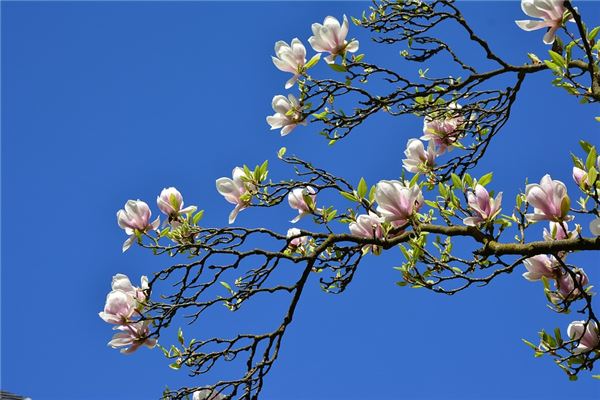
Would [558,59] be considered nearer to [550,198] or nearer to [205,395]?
[550,198]

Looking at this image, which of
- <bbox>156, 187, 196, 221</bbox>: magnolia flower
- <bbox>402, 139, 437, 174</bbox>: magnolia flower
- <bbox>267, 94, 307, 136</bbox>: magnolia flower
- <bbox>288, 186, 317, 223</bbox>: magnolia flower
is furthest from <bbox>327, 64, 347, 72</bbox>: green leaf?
<bbox>156, 187, 196, 221</bbox>: magnolia flower

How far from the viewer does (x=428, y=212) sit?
2418 millimetres

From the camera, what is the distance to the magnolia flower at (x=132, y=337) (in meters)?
2.52

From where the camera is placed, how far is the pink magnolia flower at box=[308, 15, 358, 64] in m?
2.69

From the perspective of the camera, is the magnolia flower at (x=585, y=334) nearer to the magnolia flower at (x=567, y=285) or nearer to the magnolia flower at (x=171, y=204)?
the magnolia flower at (x=567, y=285)

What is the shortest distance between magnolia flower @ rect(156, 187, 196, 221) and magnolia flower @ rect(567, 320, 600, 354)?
1.51 meters

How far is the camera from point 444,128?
300cm

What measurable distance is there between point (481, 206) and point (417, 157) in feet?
2.19

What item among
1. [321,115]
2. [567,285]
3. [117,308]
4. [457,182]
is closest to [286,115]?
[321,115]

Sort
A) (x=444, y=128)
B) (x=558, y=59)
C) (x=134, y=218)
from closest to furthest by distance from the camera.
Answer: (x=558, y=59) → (x=134, y=218) → (x=444, y=128)

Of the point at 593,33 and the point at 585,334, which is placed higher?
the point at 593,33

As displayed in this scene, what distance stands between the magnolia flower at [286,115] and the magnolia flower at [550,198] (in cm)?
113

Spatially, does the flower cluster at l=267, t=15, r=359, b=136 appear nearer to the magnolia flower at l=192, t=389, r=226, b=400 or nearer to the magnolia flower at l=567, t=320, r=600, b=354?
the magnolia flower at l=192, t=389, r=226, b=400

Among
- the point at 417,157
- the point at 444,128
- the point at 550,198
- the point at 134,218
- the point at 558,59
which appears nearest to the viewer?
the point at 550,198
